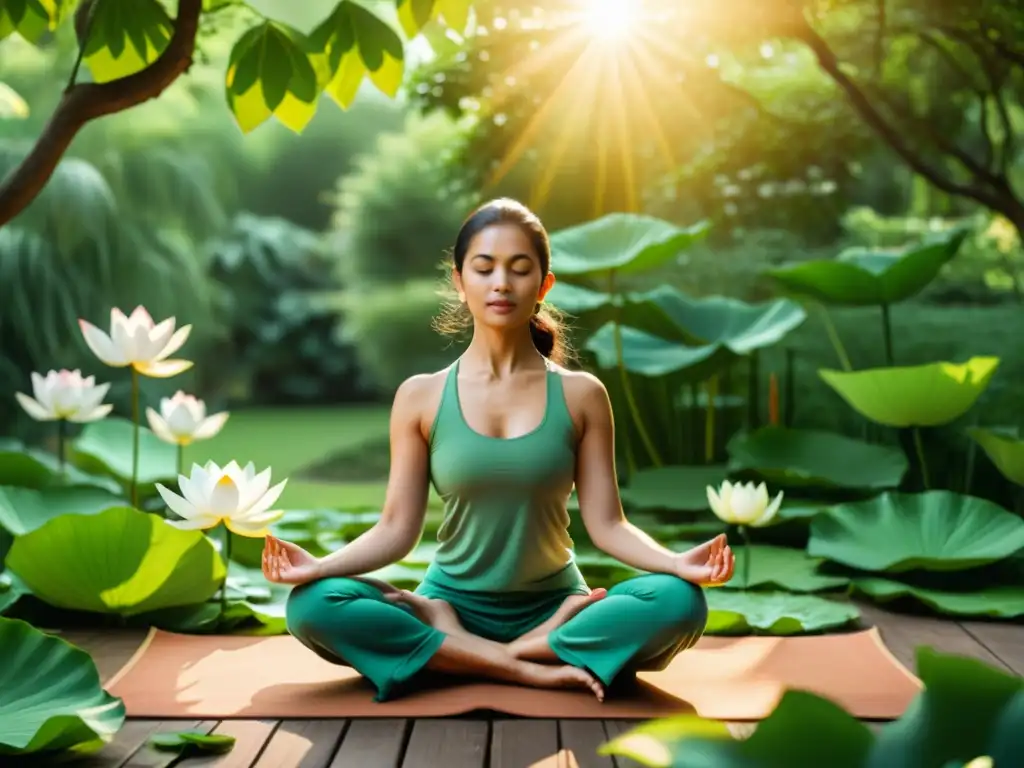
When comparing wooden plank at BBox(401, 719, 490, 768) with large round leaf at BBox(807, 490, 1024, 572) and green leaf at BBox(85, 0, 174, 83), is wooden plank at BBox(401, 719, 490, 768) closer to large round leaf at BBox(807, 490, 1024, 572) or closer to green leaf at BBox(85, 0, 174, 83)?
green leaf at BBox(85, 0, 174, 83)

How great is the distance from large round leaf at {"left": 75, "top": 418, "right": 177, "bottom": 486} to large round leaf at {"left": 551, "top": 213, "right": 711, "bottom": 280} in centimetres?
147

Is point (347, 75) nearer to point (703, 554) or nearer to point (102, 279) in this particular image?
point (703, 554)

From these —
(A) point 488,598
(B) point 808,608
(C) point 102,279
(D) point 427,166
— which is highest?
(D) point 427,166

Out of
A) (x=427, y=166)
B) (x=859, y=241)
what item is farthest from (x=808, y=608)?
(x=427, y=166)

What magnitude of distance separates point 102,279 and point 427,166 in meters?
3.64

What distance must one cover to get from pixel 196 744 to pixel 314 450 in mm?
7632

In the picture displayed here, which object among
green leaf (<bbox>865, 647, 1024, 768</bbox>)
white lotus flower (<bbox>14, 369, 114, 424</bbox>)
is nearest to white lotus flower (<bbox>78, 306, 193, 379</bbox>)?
white lotus flower (<bbox>14, 369, 114, 424</bbox>)

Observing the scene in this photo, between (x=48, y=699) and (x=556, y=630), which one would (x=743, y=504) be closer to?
(x=556, y=630)

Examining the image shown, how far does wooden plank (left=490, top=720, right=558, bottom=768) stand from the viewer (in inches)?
68.9

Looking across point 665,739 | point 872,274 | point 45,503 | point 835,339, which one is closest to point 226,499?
point 45,503

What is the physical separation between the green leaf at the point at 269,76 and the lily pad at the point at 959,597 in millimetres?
1956

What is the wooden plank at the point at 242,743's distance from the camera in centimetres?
176

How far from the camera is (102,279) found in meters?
7.73

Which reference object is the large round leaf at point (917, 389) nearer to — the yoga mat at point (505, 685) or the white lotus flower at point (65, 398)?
the yoga mat at point (505, 685)
